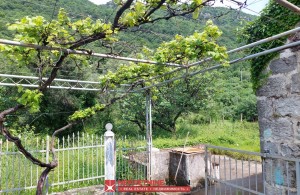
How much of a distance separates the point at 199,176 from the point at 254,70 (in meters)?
3.48

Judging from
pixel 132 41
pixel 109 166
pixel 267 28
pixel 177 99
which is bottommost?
pixel 109 166

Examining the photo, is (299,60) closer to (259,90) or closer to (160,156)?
(259,90)

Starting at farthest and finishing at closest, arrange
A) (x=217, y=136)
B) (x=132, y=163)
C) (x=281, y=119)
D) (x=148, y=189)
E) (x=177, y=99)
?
(x=177, y=99), (x=217, y=136), (x=132, y=163), (x=148, y=189), (x=281, y=119)

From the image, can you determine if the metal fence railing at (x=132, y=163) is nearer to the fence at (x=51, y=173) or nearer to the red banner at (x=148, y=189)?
the fence at (x=51, y=173)

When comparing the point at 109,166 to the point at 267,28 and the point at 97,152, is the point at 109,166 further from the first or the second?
the point at 267,28

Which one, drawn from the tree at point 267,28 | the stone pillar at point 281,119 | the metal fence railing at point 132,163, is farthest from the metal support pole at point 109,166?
the tree at point 267,28

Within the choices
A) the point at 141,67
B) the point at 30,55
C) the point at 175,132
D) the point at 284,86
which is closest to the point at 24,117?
the point at 175,132

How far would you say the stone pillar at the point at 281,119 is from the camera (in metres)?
2.81

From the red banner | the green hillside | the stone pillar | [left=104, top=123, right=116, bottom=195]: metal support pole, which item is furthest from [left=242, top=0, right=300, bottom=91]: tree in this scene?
the red banner

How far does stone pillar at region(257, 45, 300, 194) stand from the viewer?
9.23ft

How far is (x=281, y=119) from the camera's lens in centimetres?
298

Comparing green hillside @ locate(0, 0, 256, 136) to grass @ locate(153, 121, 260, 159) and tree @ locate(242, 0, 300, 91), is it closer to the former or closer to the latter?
tree @ locate(242, 0, 300, 91)

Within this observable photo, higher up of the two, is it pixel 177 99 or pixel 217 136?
pixel 177 99

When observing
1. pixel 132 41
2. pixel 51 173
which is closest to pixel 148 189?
pixel 51 173
